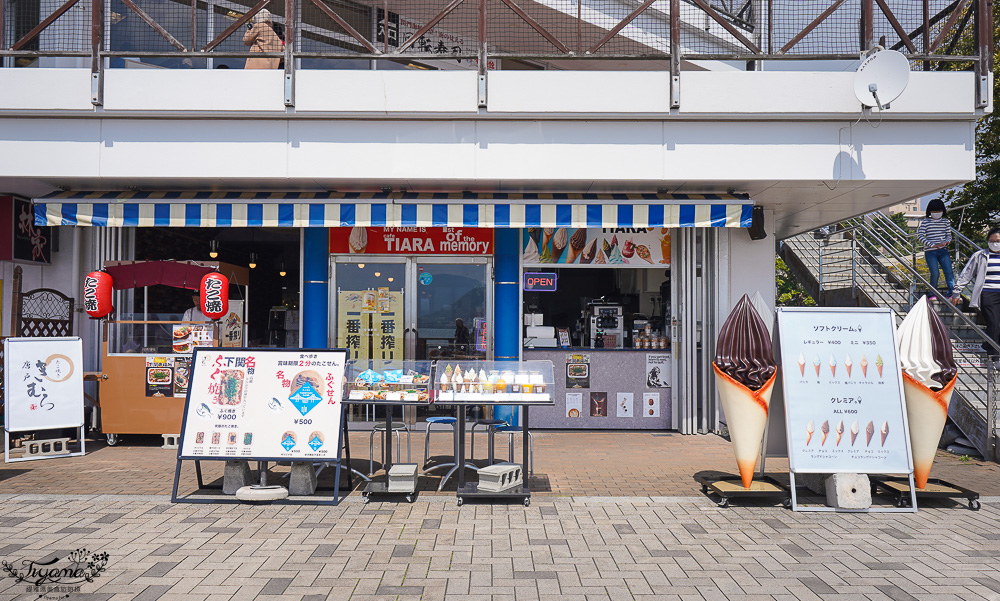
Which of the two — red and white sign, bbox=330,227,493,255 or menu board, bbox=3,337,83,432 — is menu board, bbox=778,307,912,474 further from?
menu board, bbox=3,337,83,432

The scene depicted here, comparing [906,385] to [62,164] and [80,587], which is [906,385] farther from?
[62,164]

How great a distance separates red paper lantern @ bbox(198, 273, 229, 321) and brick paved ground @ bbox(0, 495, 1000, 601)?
8.61 ft

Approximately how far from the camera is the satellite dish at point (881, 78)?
722cm

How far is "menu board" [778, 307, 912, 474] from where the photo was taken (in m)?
5.92

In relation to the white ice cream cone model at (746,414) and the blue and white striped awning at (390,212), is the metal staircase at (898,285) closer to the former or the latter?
the blue and white striped awning at (390,212)

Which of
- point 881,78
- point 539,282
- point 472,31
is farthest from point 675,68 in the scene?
point 539,282

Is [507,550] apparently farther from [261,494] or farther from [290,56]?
[290,56]

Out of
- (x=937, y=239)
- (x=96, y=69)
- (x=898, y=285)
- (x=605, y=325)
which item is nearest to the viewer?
(x=96, y=69)

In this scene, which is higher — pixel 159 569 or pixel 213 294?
pixel 213 294

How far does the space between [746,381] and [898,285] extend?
7.37 meters

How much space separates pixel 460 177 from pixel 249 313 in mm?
4611

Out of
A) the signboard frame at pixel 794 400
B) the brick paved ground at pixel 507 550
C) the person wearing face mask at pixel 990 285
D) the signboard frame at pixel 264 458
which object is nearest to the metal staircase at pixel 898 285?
the person wearing face mask at pixel 990 285

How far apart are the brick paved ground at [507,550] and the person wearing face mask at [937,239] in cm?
569

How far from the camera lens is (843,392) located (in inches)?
237
